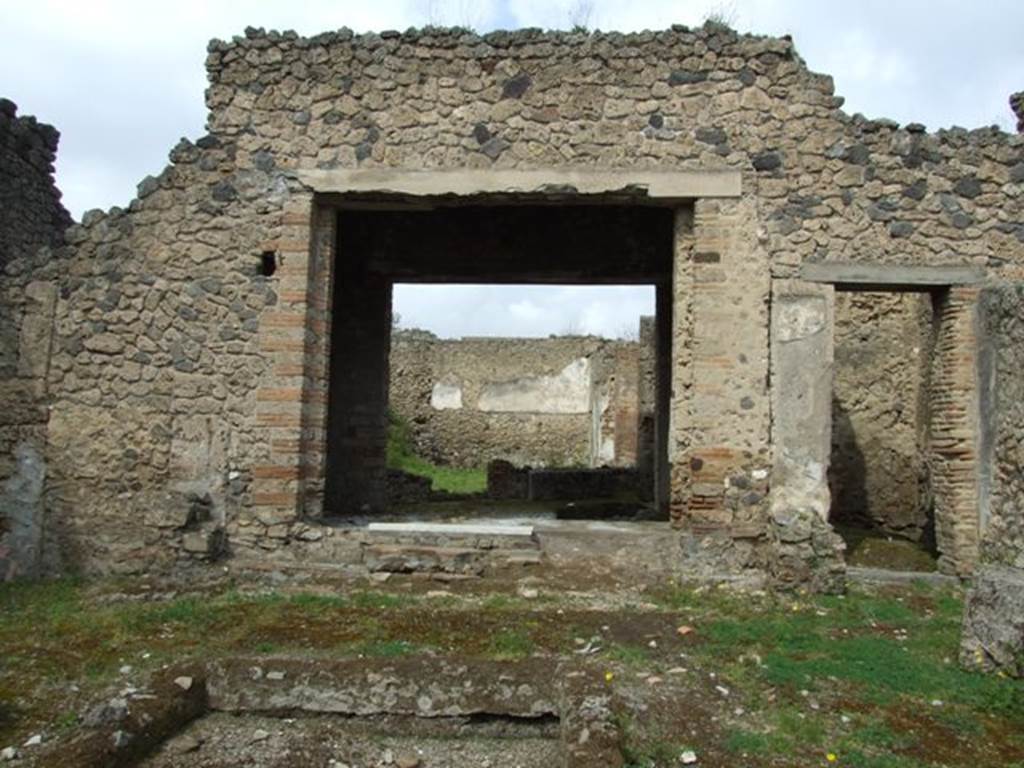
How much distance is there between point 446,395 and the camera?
25.0 m

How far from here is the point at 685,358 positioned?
25.0 feet

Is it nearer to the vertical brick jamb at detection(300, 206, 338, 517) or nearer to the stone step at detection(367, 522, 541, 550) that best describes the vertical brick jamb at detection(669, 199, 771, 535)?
the stone step at detection(367, 522, 541, 550)

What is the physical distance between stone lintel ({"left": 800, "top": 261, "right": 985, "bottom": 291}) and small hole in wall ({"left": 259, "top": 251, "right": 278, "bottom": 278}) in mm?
4509

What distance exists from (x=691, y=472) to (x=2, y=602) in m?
5.38

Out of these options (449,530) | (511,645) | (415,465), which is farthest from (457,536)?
(415,465)

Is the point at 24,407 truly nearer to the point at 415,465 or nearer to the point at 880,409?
the point at 880,409

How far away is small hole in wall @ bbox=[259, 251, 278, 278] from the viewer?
774 centimetres

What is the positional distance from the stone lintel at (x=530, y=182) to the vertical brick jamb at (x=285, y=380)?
42 centimetres

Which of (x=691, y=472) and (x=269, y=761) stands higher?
(x=691, y=472)

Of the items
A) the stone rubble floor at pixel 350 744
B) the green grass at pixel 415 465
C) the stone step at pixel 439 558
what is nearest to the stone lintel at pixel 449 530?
the stone step at pixel 439 558

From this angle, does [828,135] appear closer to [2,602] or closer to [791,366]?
[791,366]

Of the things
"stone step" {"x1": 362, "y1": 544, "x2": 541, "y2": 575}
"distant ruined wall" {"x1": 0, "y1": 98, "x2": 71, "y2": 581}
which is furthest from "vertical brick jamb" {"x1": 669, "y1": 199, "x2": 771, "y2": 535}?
"distant ruined wall" {"x1": 0, "y1": 98, "x2": 71, "y2": 581}

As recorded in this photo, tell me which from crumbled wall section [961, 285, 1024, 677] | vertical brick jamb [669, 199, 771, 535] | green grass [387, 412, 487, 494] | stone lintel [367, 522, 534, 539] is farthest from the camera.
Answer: green grass [387, 412, 487, 494]

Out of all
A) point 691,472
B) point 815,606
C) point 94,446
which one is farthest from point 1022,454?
point 94,446
